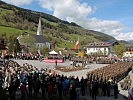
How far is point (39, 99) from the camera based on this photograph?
21.1 m

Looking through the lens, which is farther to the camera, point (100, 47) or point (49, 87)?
point (100, 47)

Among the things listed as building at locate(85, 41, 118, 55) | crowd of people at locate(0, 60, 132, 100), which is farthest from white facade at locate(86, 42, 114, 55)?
crowd of people at locate(0, 60, 132, 100)

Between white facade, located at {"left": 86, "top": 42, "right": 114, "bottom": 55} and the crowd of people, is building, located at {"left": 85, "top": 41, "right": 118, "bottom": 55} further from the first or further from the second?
the crowd of people

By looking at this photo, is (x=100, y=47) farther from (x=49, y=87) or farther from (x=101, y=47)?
(x=49, y=87)

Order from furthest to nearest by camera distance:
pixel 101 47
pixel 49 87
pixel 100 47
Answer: pixel 100 47, pixel 101 47, pixel 49 87

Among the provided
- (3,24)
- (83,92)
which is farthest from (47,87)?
(3,24)

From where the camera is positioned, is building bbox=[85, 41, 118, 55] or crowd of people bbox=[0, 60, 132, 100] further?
building bbox=[85, 41, 118, 55]

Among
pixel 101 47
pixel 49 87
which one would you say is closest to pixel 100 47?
pixel 101 47

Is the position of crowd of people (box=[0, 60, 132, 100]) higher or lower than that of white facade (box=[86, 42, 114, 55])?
lower

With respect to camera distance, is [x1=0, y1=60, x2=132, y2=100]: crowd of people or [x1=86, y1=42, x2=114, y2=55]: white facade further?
[x1=86, y1=42, x2=114, y2=55]: white facade

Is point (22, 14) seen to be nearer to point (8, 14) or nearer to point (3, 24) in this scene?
point (8, 14)

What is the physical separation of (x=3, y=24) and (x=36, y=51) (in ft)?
199

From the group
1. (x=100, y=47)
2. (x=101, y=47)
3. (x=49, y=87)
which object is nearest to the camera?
(x=49, y=87)

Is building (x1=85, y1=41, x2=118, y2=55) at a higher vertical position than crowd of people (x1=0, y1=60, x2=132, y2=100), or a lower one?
higher
